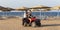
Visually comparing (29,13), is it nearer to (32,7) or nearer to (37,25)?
(37,25)

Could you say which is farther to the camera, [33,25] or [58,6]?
[58,6]

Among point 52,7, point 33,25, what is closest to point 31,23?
point 33,25

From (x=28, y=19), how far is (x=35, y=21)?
1.73ft

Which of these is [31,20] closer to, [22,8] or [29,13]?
[29,13]

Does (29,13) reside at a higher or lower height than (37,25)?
higher

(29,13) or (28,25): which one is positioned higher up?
(29,13)

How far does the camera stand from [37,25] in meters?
13.4

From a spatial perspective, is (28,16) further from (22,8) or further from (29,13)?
(22,8)

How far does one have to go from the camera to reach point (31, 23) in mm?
13203

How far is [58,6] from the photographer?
22.5 meters

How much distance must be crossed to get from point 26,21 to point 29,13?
2.17 ft

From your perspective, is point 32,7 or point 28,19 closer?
point 28,19

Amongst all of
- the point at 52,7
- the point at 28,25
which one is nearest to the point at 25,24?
the point at 28,25

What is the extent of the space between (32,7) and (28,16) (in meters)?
10.4
